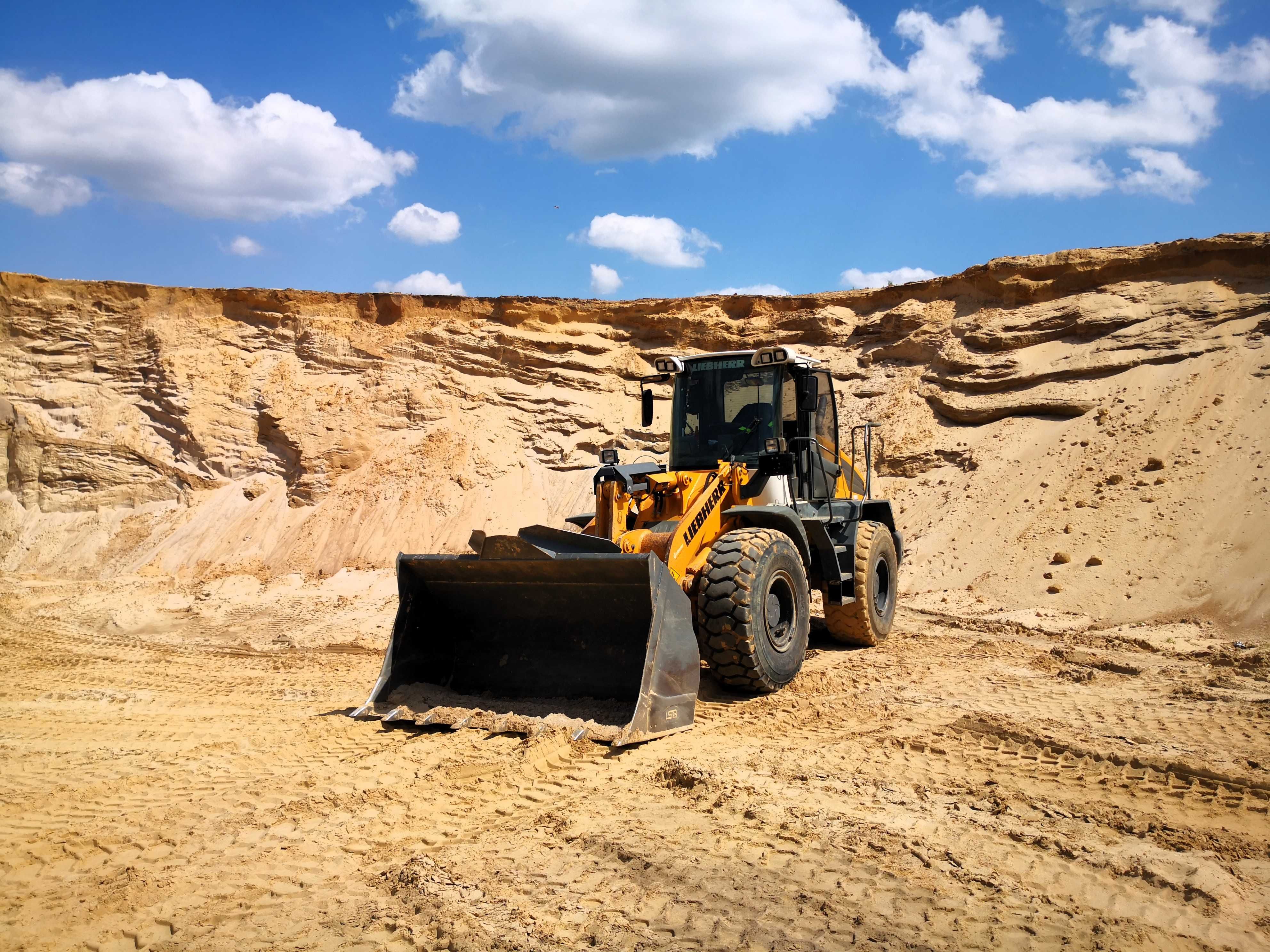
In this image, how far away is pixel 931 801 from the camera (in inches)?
181

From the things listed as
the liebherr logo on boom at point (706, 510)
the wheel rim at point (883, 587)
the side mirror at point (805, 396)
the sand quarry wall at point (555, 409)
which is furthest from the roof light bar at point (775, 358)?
the sand quarry wall at point (555, 409)

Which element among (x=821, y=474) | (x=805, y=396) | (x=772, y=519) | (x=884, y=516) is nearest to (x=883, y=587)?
(x=884, y=516)

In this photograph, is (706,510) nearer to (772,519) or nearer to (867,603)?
(772,519)

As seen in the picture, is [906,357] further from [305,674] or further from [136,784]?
[136,784]

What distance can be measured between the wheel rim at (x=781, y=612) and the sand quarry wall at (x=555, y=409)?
19.9 ft

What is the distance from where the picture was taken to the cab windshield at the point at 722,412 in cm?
814

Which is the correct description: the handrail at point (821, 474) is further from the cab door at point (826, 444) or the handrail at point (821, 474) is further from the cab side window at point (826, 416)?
the cab side window at point (826, 416)

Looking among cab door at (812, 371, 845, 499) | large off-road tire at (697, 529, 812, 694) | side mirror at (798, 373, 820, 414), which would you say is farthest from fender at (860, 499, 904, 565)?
large off-road tire at (697, 529, 812, 694)

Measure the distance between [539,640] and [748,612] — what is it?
1568mm

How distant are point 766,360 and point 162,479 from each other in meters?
14.1

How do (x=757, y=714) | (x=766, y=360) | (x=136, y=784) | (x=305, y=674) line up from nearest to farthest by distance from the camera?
(x=136, y=784) → (x=757, y=714) → (x=766, y=360) → (x=305, y=674)

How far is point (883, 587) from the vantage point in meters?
10.1

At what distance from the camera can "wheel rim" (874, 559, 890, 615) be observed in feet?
32.4

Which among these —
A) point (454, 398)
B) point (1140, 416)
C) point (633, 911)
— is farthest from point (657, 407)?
point (633, 911)
